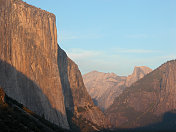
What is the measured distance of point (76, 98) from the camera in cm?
18138

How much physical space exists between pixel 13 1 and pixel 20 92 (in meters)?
26.9

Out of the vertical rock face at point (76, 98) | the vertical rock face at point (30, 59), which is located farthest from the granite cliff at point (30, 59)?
the vertical rock face at point (76, 98)

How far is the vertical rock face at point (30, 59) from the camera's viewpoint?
97375mm

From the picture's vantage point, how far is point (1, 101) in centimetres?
4806

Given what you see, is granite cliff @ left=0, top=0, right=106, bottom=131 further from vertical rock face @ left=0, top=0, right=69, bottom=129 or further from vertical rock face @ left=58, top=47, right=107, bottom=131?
vertical rock face @ left=58, top=47, right=107, bottom=131

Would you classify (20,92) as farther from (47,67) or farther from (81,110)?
(81,110)

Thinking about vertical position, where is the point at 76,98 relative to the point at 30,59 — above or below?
below

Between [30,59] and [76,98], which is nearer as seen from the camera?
[30,59]

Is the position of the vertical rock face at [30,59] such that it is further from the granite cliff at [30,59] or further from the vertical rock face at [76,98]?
the vertical rock face at [76,98]

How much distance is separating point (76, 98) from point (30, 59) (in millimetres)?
74006

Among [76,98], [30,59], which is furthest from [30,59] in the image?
[76,98]

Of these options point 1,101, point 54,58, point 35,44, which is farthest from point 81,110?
point 1,101

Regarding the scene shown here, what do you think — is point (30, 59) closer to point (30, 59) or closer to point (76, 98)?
point (30, 59)

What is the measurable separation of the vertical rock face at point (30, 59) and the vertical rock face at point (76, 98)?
33.5 m
